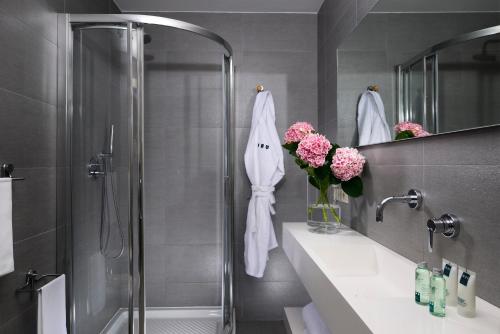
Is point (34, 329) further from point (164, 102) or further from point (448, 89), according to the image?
point (448, 89)

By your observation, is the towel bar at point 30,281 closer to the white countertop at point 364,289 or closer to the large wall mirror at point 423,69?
the white countertop at point 364,289

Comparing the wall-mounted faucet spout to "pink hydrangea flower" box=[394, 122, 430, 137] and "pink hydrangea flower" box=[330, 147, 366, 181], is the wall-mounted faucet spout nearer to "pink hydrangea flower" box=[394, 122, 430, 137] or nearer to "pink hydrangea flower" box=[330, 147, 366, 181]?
"pink hydrangea flower" box=[394, 122, 430, 137]

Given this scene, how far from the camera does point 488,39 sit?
2.89 feet

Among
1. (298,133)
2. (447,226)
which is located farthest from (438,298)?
→ (298,133)

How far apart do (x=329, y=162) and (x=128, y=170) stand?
1.05m

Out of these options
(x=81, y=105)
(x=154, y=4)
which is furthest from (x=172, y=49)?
(x=154, y=4)

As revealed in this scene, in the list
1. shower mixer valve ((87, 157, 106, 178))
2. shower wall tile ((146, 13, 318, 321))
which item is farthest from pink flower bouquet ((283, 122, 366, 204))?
shower mixer valve ((87, 157, 106, 178))

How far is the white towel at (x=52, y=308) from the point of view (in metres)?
1.36

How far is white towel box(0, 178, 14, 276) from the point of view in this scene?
3.79 feet

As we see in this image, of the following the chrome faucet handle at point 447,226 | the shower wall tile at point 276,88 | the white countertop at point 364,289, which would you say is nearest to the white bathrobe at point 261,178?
the shower wall tile at point 276,88

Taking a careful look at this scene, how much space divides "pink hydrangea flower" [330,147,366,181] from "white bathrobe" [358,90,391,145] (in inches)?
4.6

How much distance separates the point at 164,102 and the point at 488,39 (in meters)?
1.42

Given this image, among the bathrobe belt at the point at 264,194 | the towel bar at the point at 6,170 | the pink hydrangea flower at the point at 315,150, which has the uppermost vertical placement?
the pink hydrangea flower at the point at 315,150

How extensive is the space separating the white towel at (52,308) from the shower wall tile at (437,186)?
150 cm
